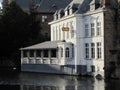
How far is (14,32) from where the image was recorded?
98.1m

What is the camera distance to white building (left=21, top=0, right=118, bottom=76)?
194 feet

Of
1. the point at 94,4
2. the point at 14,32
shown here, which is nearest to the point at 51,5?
the point at 14,32

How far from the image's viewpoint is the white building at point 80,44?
5919 cm

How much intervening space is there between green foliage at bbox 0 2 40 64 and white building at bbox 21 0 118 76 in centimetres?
2509

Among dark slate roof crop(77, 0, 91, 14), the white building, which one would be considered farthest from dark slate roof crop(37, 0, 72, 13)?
dark slate roof crop(77, 0, 91, 14)

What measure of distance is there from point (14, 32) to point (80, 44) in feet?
122

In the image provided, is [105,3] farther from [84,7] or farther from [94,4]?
[84,7]

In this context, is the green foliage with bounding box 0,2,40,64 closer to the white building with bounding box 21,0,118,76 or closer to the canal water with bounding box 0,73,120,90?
the white building with bounding box 21,0,118,76

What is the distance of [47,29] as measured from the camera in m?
112

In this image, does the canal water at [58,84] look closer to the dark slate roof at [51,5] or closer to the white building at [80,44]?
the white building at [80,44]

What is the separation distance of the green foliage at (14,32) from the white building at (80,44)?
25.1m

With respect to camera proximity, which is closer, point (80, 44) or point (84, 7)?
point (80, 44)

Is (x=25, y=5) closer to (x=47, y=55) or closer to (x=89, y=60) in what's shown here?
(x=47, y=55)

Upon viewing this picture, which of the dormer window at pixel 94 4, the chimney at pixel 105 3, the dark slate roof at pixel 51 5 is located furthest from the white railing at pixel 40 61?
the dark slate roof at pixel 51 5
